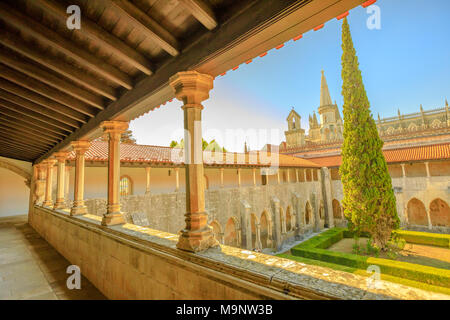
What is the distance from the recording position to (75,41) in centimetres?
288

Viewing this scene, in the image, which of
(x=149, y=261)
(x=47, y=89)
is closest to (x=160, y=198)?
(x=47, y=89)

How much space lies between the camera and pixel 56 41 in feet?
8.80

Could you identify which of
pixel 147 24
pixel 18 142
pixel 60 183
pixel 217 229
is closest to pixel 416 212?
pixel 217 229

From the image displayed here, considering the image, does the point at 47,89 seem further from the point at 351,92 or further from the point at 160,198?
the point at 351,92

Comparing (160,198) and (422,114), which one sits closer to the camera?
(160,198)

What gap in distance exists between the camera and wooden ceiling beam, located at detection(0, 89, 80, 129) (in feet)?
13.6

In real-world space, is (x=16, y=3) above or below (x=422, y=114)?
below

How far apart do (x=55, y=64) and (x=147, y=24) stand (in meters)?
1.79

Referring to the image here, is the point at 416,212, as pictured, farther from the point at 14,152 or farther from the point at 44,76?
the point at 14,152

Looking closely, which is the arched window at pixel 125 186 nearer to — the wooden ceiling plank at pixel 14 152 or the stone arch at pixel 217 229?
the wooden ceiling plank at pixel 14 152

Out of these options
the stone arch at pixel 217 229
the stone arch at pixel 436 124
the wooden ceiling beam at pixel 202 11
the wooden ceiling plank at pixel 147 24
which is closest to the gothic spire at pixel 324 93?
the stone arch at pixel 436 124

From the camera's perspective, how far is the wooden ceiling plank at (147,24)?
7.00ft

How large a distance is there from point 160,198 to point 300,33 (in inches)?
385
